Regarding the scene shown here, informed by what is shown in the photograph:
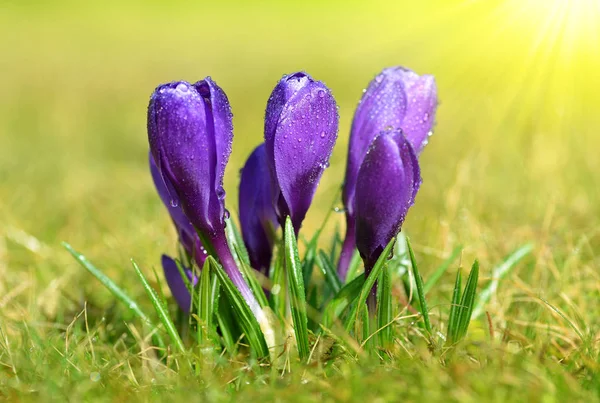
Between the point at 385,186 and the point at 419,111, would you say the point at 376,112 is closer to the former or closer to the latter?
the point at 419,111

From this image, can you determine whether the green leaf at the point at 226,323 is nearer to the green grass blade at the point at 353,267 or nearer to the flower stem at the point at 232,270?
the flower stem at the point at 232,270

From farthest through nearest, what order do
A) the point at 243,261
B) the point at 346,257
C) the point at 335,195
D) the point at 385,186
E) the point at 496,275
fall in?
1. the point at 335,195
2. the point at 496,275
3. the point at 346,257
4. the point at 243,261
5. the point at 385,186

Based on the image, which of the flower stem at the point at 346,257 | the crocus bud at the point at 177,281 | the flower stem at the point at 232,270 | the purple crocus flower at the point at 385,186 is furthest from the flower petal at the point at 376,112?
the crocus bud at the point at 177,281

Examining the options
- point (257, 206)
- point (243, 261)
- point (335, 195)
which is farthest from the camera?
point (335, 195)

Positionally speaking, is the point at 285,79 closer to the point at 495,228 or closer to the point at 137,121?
the point at 495,228

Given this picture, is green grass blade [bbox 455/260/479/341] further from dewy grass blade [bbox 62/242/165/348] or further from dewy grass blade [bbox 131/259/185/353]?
dewy grass blade [bbox 62/242/165/348]

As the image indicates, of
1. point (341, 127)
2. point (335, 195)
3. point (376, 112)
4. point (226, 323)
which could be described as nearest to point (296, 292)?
point (226, 323)

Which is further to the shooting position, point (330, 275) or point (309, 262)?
point (309, 262)
